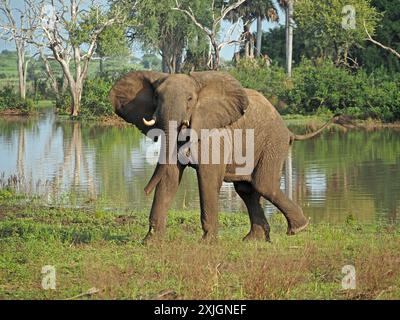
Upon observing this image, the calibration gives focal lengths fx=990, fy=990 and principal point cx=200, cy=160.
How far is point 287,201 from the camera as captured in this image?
12.5 meters

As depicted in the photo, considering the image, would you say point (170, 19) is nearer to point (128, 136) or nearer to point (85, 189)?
point (128, 136)

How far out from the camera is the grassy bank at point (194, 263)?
8.56 meters

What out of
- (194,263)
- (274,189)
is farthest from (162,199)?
(194,263)

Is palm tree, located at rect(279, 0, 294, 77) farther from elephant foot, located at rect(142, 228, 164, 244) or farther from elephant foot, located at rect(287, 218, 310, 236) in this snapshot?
elephant foot, located at rect(142, 228, 164, 244)

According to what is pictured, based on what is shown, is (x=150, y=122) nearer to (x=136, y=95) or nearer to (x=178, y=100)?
(x=178, y=100)

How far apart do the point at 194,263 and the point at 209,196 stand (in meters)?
2.34

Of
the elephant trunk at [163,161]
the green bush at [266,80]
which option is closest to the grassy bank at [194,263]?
the elephant trunk at [163,161]

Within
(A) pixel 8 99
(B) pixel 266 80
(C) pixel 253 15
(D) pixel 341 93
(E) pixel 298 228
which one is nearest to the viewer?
(E) pixel 298 228

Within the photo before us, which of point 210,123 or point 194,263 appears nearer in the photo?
point 194,263

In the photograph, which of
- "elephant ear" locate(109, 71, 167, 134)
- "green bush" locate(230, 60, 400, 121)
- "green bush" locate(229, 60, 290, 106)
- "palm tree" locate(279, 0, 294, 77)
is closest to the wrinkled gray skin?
"elephant ear" locate(109, 71, 167, 134)

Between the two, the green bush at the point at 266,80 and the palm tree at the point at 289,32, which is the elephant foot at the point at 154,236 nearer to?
the green bush at the point at 266,80

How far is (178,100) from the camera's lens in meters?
11.2
